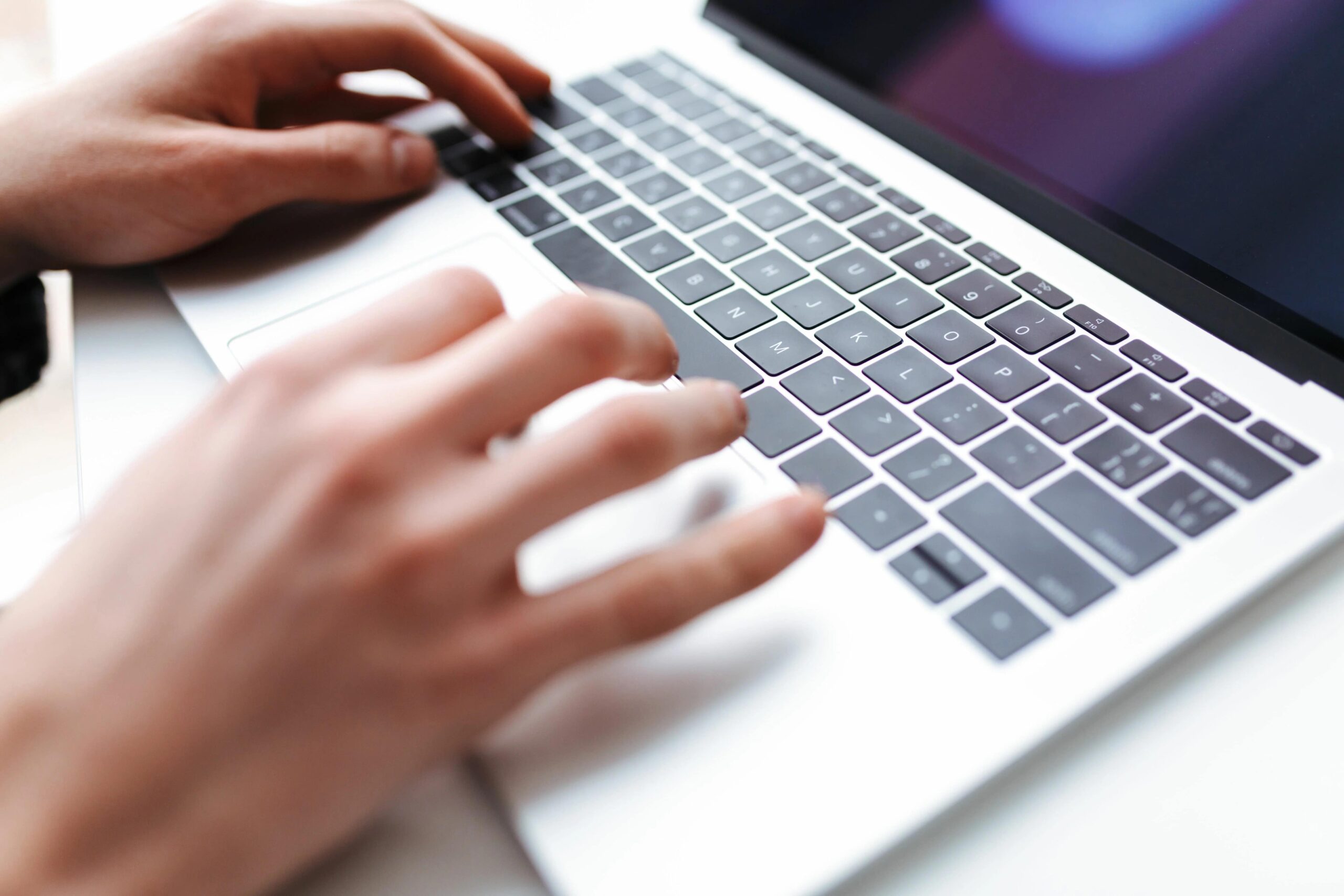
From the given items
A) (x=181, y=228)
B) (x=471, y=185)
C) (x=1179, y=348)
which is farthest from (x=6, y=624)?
(x=1179, y=348)

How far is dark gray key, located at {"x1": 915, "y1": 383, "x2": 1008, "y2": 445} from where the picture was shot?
0.43 m

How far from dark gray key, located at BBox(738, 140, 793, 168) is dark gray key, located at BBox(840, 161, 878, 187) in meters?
0.04

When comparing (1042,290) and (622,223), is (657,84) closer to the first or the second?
(622,223)

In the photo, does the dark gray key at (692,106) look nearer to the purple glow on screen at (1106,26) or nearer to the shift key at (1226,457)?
the purple glow on screen at (1106,26)

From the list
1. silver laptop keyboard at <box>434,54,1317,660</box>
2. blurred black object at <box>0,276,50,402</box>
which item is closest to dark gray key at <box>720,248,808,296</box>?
silver laptop keyboard at <box>434,54,1317,660</box>

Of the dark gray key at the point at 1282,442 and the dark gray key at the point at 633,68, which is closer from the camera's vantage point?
the dark gray key at the point at 1282,442

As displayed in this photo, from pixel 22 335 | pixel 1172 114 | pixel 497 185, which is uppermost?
pixel 1172 114

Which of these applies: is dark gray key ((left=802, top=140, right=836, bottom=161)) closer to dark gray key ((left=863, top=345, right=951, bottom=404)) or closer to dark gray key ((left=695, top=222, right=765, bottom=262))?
dark gray key ((left=695, top=222, right=765, bottom=262))

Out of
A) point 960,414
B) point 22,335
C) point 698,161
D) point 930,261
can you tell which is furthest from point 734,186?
point 22,335

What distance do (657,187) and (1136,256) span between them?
0.29 metres

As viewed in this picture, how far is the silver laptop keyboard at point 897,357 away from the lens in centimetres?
38

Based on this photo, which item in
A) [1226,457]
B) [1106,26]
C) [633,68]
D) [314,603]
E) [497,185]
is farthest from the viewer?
[633,68]

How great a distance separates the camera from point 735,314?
19.9 inches

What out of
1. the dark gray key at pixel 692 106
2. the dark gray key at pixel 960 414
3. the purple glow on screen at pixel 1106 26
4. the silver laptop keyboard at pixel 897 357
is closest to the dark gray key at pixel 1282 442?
the silver laptop keyboard at pixel 897 357
